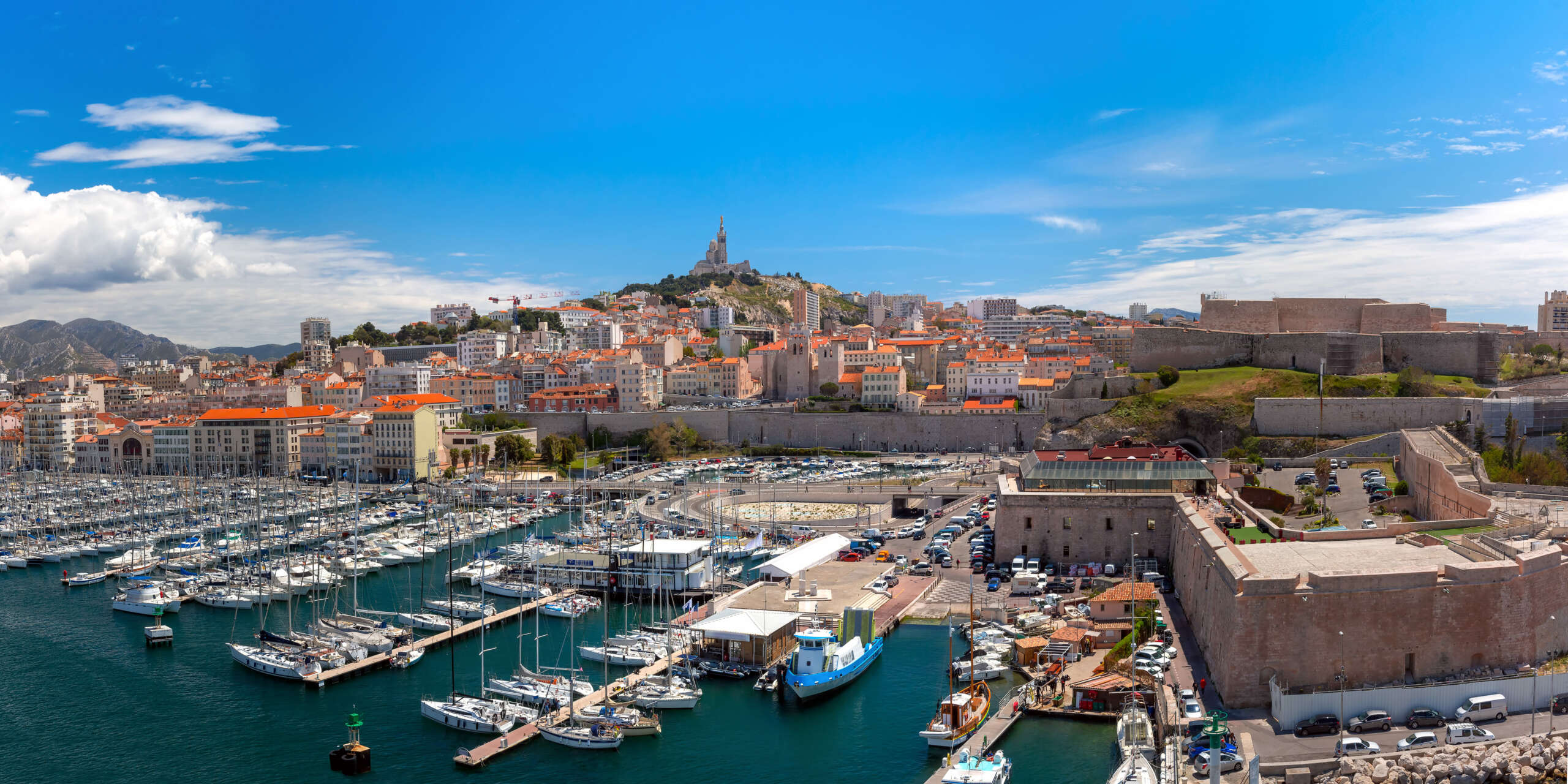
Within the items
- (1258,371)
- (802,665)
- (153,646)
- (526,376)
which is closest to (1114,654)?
(802,665)

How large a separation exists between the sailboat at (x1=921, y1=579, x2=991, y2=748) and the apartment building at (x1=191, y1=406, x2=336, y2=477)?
42.4 m

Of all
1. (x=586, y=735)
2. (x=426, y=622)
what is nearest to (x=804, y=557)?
(x=426, y=622)

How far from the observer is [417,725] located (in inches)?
682

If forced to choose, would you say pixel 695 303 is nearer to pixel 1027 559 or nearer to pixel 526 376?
pixel 526 376

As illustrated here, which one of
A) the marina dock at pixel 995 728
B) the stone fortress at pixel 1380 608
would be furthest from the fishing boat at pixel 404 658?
the stone fortress at pixel 1380 608

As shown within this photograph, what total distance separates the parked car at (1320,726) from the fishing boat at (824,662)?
727cm

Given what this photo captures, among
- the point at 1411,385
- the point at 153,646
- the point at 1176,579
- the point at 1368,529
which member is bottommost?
the point at 153,646

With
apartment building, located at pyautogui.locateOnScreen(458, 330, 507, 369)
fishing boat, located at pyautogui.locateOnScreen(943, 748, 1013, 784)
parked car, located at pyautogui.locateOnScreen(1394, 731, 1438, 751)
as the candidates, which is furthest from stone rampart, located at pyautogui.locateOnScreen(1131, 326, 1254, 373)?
apartment building, located at pyautogui.locateOnScreen(458, 330, 507, 369)

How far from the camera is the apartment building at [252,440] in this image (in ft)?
167

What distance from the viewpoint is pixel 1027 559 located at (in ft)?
79.4

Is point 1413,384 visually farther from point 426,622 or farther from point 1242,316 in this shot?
point 426,622

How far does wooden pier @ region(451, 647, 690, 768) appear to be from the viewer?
15594mm

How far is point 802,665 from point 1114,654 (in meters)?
5.12

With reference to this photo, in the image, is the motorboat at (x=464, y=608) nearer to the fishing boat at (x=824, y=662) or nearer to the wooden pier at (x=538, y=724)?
the wooden pier at (x=538, y=724)
